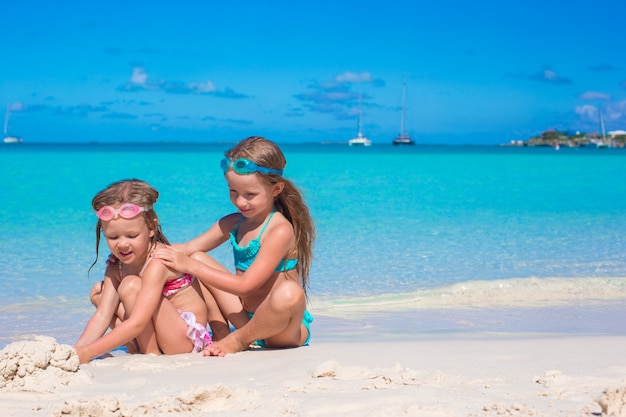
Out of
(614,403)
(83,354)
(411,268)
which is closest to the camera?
(614,403)

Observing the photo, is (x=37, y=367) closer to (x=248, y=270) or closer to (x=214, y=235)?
(x=248, y=270)

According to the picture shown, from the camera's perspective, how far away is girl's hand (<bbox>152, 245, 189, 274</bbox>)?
344 centimetres

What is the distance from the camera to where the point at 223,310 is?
13.0ft

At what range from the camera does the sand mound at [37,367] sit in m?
2.83

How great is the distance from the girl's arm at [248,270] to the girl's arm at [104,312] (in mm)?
361

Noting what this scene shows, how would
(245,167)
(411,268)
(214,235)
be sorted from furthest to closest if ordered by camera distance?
(411,268)
(214,235)
(245,167)

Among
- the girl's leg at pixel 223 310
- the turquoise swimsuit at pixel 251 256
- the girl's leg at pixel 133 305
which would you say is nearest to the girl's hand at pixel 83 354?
the girl's leg at pixel 133 305

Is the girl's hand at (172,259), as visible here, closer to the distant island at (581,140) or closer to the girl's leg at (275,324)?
the girl's leg at (275,324)

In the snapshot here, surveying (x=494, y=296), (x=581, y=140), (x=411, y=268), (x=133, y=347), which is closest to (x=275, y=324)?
(x=133, y=347)

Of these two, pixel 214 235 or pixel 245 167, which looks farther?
pixel 214 235

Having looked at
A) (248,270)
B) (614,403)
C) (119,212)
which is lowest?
(614,403)

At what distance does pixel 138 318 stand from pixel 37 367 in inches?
22.5

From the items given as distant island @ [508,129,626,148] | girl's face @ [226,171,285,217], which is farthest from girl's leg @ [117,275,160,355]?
distant island @ [508,129,626,148]

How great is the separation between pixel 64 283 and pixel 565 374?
4.35 metres
